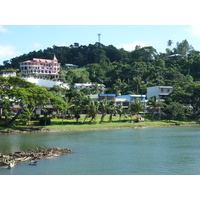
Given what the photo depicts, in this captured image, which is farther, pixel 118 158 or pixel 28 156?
pixel 118 158

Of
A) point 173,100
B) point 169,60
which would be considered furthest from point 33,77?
point 169,60

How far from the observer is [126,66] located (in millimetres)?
110875

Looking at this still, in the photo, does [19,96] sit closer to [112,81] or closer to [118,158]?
[118,158]

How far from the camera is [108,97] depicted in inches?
3317

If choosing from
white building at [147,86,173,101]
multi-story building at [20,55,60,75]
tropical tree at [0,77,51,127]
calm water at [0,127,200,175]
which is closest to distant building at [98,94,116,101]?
white building at [147,86,173,101]

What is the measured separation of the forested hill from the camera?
102 metres

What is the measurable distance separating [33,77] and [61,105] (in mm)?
40353

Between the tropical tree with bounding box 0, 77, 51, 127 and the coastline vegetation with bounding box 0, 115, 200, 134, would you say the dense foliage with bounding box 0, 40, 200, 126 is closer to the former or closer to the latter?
Result: the tropical tree with bounding box 0, 77, 51, 127

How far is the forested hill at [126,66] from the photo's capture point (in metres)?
102

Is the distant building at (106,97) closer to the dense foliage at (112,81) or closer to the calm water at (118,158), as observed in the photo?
the dense foliage at (112,81)

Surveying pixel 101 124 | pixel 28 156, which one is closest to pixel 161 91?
pixel 101 124

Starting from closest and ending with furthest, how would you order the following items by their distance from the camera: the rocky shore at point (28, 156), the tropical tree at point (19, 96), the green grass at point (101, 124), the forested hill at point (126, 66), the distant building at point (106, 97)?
the rocky shore at point (28, 156), the tropical tree at point (19, 96), the green grass at point (101, 124), the distant building at point (106, 97), the forested hill at point (126, 66)

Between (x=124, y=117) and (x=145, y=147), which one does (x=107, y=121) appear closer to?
(x=124, y=117)

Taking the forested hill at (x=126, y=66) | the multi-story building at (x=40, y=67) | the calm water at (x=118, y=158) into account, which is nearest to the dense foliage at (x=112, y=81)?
the forested hill at (x=126, y=66)
